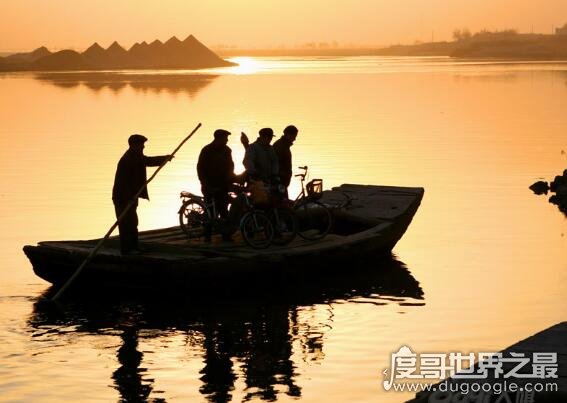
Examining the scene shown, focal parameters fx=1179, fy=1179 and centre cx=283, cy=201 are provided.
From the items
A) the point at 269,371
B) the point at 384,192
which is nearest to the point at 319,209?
the point at 384,192

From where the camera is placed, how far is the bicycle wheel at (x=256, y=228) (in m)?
20.9

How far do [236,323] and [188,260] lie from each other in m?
1.56

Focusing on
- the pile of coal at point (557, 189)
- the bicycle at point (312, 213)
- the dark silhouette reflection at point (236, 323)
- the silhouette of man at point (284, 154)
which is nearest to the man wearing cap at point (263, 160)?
the bicycle at point (312, 213)

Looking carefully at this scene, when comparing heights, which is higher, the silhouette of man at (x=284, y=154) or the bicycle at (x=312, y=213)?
the silhouette of man at (x=284, y=154)

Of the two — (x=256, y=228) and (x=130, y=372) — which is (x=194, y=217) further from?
(x=130, y=372)

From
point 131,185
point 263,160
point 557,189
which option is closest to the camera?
point 131,185

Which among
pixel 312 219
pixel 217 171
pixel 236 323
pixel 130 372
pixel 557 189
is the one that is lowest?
pixel 130 372

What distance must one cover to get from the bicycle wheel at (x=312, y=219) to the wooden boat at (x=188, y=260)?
214 millimetres

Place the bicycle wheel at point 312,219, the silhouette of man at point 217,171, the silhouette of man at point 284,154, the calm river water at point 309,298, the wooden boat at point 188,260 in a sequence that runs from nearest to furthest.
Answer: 1. the calm river water at point 309,298
2. the wooden boat at point 188,260
3. the silhouette of man at point 217,171
4. the silhouette of man at point 284,154
5. the bicycle wheel at point 312,219

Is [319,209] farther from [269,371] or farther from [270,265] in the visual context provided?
[269,371]

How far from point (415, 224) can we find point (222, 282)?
36.0ft

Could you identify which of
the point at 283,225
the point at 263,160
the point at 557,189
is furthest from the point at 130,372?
the point at 557,189

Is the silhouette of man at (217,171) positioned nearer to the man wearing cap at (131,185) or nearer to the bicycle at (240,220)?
the bicycle at (240,220)

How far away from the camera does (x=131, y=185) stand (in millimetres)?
20531
